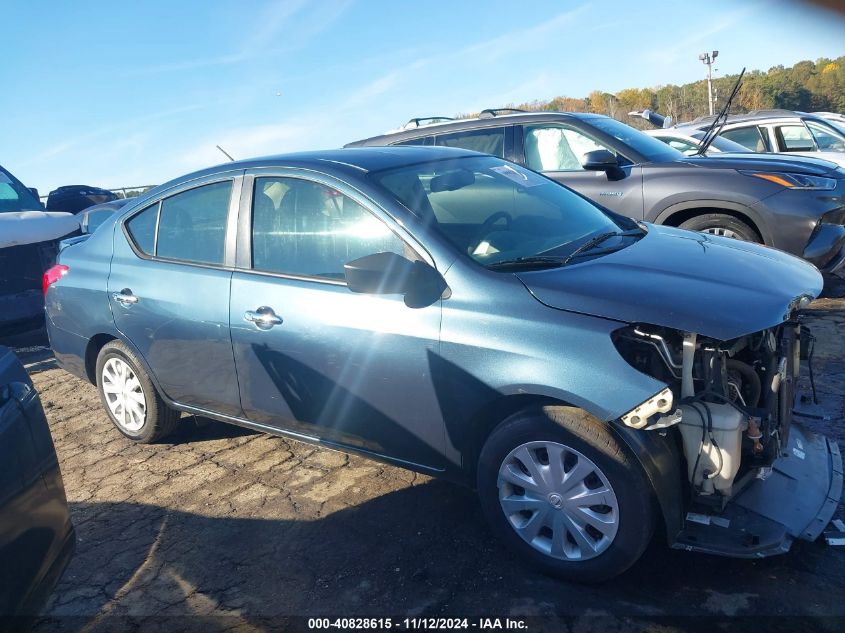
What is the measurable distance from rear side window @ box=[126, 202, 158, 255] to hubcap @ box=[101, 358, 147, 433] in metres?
0.75

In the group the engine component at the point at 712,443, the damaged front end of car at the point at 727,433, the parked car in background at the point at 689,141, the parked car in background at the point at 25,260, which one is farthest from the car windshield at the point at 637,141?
the parked car in background at the point at 25,260

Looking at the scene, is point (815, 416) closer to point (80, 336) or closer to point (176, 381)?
point (176, 381)

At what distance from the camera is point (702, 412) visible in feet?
8.73

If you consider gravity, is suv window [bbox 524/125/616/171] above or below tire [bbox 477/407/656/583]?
above

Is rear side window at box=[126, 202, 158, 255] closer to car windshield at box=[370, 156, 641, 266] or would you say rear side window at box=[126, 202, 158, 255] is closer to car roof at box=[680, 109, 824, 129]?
car windshield at box=[370, 156, 641, 266]

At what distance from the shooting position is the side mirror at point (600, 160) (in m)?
6.04

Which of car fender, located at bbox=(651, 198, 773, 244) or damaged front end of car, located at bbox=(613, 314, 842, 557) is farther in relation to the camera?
car fender, located at bbox=(651, 198, 773, 244)

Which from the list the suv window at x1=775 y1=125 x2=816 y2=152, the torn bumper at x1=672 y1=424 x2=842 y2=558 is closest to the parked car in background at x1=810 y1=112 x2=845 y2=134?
the suv window at x1=775 y1=125 x2=816 y2=152

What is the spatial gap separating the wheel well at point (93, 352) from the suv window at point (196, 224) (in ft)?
2.59

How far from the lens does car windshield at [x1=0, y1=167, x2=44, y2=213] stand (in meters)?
8.16

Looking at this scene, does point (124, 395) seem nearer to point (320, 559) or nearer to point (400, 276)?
point (320, 559)

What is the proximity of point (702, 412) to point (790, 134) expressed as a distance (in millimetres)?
9317

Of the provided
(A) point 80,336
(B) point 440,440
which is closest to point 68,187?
(A) point 80,336

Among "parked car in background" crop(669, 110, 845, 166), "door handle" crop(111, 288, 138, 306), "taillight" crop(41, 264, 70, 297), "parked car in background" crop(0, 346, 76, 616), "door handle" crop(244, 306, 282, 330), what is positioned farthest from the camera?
"parked car in background" crop(669, 110, 845, 166)
